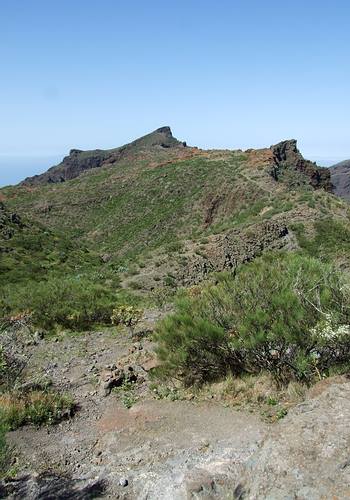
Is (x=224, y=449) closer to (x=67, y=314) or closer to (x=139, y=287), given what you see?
(x=67, y=314)

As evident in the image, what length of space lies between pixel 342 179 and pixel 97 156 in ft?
253

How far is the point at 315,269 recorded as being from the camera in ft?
35.0

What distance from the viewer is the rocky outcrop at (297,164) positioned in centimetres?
4828

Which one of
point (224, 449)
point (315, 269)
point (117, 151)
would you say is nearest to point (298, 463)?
point (224, 449)

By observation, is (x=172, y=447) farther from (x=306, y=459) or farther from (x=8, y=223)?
(x=8, y=223)

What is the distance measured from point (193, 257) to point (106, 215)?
26.6 metres

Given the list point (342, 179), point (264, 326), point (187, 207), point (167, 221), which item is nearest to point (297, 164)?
point (187, 207)

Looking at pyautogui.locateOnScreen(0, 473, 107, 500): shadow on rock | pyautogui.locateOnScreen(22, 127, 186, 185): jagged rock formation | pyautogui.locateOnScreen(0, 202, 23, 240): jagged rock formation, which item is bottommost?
pyautogui.locateOnScreen(0, 473, 107, 500): shadow on rock

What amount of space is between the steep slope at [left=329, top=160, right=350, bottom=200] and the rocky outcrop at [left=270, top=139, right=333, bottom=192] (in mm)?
75587

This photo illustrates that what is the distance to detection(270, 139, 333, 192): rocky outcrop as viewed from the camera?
Answer: 158ft

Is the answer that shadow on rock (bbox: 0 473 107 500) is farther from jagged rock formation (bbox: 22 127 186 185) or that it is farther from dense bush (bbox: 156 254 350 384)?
jagged rock formation (bbox: 22 127 186 185)

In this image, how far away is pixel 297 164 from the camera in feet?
160

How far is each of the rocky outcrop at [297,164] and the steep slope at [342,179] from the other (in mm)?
75587

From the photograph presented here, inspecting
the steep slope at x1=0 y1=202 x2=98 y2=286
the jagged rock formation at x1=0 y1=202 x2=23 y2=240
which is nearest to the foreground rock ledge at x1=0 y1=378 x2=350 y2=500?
the steep slope at x1=0 y1=202 x2=98 y2=286
